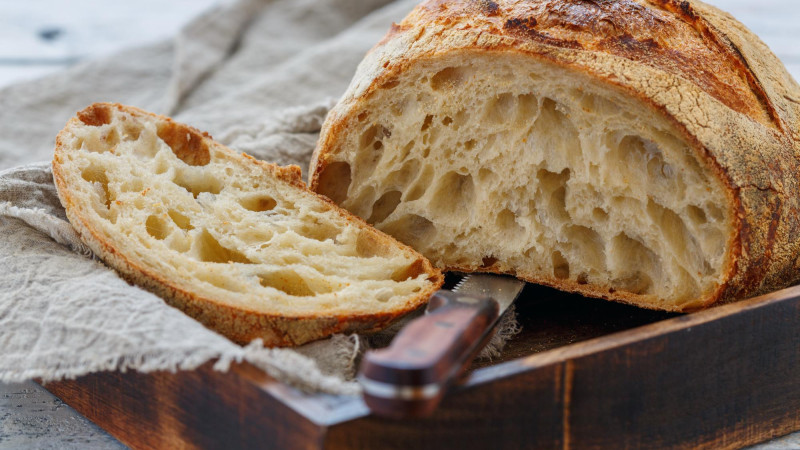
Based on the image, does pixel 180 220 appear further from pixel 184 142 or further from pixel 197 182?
pixel 184 142

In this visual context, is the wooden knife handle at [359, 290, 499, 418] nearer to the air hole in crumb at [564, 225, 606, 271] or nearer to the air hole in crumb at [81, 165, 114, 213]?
the air hole in crumb at [564, 225, 606, 271]

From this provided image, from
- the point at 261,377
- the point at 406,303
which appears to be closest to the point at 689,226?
A: the point at 406,303

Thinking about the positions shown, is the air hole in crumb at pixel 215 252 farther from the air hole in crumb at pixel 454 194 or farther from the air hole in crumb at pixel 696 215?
the air hole in crumb at pixel 696 215

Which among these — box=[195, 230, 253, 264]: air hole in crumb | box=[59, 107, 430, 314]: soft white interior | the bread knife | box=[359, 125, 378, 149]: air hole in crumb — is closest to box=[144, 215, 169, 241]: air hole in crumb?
box=[59, 107, 430, 314]: soft white interior

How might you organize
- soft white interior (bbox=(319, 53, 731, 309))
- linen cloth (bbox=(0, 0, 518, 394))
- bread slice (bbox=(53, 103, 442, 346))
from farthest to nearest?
1. soft white interior (bbox=(319, 53, 731, 309))
2. bread slice (bbox=(53, 103, 442, 346))
3. linen cloth (bbox=(0, 0, 518, 394))

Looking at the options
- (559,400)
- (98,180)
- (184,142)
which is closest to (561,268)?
(559,400)

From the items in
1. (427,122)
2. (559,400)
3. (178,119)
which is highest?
(427,122)
